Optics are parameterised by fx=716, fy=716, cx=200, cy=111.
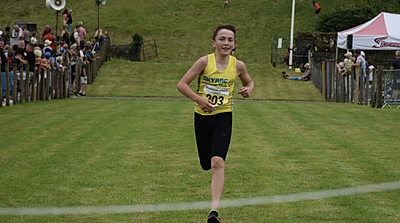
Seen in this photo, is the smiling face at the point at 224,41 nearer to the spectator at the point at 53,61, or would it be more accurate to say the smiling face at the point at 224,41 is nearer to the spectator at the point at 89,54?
the spectator at the point at 53,61

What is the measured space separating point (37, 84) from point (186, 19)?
44.7 metres

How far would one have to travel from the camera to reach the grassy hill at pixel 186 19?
5925 centimetres

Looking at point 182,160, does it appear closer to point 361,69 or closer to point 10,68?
point 10,68

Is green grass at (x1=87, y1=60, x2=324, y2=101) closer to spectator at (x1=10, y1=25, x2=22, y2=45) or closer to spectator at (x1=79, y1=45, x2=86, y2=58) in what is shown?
spectator at (x1=79, y1=45, x2=86, y2=58)

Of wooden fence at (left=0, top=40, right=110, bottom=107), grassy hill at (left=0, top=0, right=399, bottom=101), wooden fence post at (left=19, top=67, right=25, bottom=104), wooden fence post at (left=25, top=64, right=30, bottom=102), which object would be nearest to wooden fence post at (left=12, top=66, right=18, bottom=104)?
wooden fence at (left=0, top=40, right=110, bottom=107)

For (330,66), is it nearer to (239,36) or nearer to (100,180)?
(100,180)

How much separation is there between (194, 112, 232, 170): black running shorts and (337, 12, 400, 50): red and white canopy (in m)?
22.9

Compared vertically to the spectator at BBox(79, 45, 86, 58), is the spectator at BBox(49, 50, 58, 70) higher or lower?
lower

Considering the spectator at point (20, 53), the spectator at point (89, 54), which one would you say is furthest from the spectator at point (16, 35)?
the spectator at point (20, 53)

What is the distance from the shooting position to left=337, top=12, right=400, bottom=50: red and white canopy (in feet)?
96.2

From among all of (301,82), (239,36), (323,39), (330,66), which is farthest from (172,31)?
(330,66)

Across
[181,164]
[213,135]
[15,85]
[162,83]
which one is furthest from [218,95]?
[162,83]

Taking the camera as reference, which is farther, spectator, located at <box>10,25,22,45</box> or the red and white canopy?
spectator, located at <box>10,25,22,45</box>

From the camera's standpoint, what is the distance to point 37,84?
980 inches
